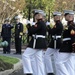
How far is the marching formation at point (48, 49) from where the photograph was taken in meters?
9.14

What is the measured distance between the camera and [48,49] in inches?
423

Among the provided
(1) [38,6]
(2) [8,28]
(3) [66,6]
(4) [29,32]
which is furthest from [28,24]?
(3) [66,6]

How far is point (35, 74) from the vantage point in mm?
10086

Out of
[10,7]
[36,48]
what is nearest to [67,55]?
[36,48]

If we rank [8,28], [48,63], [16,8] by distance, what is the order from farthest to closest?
[16,8] < [8,28] < [48,63]

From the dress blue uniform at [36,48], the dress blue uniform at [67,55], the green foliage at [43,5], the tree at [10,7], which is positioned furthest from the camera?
the tree at [10,7]

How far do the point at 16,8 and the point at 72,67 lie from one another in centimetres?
2550

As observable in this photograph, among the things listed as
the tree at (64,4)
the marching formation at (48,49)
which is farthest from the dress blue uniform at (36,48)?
the tree at (64,4)

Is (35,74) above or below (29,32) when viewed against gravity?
below

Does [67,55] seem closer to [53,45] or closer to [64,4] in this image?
[53,45]

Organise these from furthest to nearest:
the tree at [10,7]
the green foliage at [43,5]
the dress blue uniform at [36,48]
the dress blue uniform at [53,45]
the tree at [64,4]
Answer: the tree at [64,4] → the tree at [10,7] → the green foliage at [43,5] → the dress blue uniform at [53,45] → the dress blue uniform at [36,48]

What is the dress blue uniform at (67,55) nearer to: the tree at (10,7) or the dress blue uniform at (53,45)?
the dress blue uniform at (53,45)

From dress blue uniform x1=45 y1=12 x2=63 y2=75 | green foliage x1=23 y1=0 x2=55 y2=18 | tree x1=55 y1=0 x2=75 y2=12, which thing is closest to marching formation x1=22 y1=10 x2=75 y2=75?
dress blue uniform x1=45 y1=12 x2=63 y2=75

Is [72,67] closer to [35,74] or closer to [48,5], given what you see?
[35,74]
